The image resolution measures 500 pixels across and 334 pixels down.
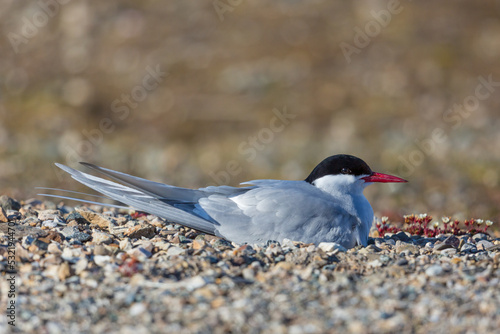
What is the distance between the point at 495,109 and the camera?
10.6 m

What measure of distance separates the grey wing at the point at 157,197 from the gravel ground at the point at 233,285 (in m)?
0.11

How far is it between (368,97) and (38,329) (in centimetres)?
925

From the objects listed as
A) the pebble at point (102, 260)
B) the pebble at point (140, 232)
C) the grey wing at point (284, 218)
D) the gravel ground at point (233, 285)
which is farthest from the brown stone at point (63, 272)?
the grey wing at point (284, 218)

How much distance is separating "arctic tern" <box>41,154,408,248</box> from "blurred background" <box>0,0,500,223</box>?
2.89 metres

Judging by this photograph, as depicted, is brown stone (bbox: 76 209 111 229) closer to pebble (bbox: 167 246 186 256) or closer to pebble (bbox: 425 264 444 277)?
pebble (bbox: 167 246 186 256)

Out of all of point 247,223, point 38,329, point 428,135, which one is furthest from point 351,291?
point 428,135

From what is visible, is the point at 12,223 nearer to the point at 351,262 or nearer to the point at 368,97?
the point at 351,262

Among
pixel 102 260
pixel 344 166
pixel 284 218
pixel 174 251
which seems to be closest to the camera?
pixel 102 260

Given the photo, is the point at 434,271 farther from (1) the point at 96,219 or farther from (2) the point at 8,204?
(2) the point at 8,204

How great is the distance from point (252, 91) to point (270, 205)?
7.74m

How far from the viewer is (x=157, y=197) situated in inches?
156

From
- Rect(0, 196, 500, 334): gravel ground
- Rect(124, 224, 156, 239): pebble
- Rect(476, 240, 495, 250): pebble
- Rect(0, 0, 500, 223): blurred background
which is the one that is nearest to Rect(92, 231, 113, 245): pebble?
Rect(0, 196, 500, 334): gravel ground

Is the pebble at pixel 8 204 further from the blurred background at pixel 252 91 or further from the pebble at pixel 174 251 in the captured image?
the blurred background at pixel 252 91

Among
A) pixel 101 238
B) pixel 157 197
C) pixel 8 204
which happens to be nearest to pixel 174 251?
pixel 101 238
